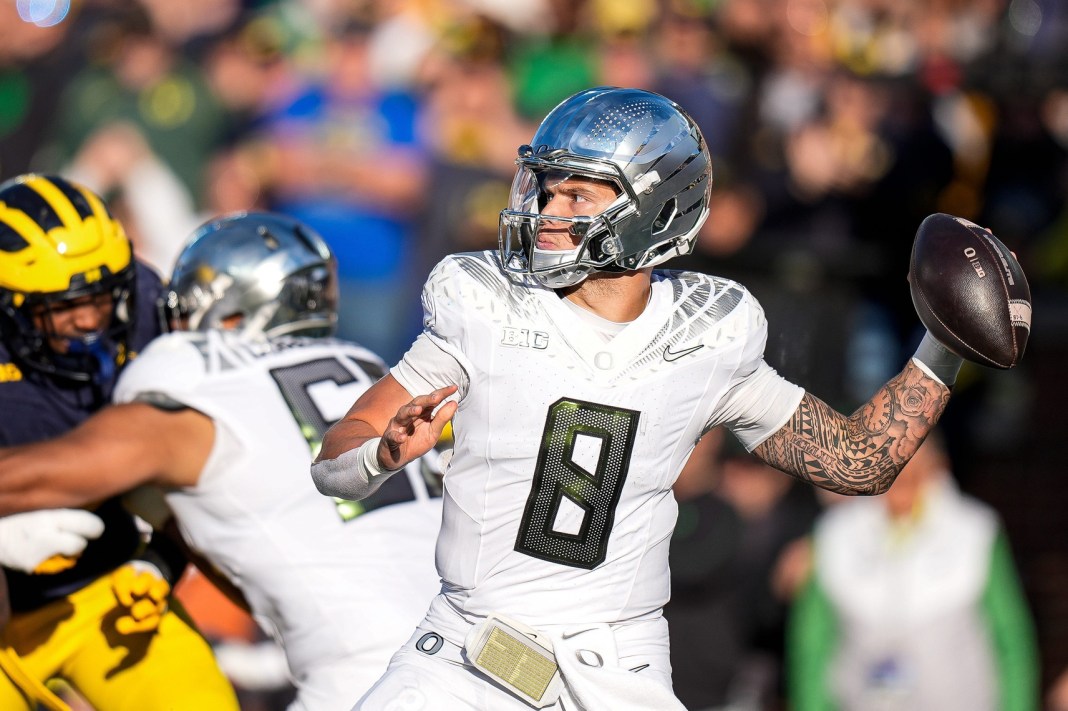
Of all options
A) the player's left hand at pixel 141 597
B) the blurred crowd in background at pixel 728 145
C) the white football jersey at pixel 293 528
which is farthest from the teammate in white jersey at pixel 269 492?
the blurred crowd in background at pixel 728 145

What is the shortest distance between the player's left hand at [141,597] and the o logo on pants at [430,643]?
2.99 feet

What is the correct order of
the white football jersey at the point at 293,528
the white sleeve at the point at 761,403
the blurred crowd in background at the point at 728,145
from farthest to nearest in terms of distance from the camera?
the blurred crowd in background at the point at 728,145, the white football jersey at the point at 293,528, the white sleeve at the point at 761,403

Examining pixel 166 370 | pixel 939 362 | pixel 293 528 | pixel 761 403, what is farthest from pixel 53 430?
pixel 939 362

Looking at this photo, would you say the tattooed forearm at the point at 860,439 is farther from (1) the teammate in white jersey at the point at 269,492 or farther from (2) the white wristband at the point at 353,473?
(1) the teammate in white jersey at the point at 269,492

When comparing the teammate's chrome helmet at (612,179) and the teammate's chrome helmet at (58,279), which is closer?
the teammate's chrome helmet at (612,179)

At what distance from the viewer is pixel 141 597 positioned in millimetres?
3691

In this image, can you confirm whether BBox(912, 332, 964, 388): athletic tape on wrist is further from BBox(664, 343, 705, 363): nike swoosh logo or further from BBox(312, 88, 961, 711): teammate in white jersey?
BBox(664, 343, 705, 363): nike swoosh logo

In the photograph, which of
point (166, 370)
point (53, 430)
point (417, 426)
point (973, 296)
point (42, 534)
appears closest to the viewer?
point (417, 426)

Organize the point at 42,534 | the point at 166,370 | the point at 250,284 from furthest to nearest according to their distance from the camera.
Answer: the point at 250,284 → the point at 166,370 → the point at 42,534

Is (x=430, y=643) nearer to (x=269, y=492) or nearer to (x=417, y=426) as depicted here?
(x=417, y=426)

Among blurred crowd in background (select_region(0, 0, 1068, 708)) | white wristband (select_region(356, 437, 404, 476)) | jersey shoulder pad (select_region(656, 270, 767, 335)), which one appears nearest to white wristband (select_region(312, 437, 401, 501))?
white wristband (select_region(356, 437, 404, 476))

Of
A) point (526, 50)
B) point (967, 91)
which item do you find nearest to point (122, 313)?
point (526, 50)

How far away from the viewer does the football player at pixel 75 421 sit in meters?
3.86

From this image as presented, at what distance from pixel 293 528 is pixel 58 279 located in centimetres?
101
